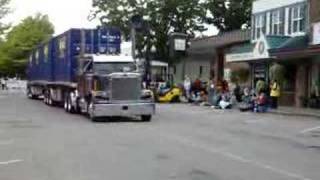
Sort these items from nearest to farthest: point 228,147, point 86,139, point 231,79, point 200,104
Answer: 1. point 228,147
2. point 86,139
3. point 200,104
4. point 231,79

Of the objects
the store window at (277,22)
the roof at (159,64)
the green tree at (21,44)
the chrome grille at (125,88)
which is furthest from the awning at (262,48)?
the green tree at (21,44)

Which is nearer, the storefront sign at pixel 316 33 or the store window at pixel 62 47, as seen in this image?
the store window at pixel 62 47

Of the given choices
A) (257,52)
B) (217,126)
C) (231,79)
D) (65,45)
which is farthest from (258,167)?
(231,79)

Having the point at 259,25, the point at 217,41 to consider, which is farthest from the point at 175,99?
the point at 259,25

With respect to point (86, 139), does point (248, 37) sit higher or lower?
higher

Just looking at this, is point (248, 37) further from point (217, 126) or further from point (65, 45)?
point (217, 126)

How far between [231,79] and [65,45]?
1646 cm

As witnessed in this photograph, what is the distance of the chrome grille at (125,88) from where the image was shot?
2852cm

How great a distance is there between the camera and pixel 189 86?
50.7m

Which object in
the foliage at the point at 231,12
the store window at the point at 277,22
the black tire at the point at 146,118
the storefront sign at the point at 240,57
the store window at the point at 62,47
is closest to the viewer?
the black tire at the point at 146,118

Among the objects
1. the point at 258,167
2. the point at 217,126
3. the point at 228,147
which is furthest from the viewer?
the point at 217,126

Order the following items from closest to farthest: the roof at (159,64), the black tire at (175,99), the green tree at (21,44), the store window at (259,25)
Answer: the store window at (259,25) → the black tire at (175,99) → the roof at (159,64) → the green tree at (21,44)

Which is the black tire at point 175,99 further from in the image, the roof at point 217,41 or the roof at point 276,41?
the roof at point 276,41

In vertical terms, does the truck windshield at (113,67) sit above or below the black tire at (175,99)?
above
